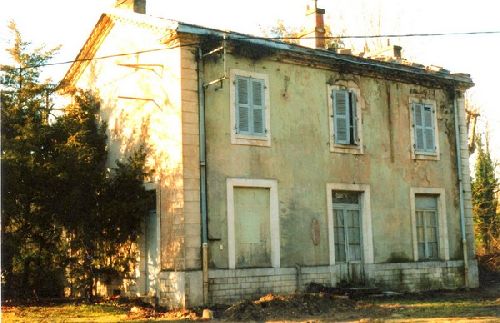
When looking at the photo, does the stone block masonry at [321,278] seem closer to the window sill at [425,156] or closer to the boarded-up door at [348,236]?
the boarded-up door at [348,236]

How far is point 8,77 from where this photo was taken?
55.4ft

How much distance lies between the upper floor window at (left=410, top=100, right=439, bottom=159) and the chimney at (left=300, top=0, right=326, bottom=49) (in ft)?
10.7

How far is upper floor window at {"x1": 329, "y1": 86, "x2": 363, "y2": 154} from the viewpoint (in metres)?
17.7

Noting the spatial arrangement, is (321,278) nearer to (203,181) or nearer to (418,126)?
(203,181)

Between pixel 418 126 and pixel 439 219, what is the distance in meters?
2.76

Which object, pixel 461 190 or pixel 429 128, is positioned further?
pixel 461 190

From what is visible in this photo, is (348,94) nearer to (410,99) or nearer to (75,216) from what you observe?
(410,99)

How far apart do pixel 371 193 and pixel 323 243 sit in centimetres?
217

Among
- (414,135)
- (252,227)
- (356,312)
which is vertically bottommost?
(356,312)

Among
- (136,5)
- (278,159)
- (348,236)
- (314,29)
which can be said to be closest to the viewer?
(278,159)

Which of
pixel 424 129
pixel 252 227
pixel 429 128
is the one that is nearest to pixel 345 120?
pixel 424 129

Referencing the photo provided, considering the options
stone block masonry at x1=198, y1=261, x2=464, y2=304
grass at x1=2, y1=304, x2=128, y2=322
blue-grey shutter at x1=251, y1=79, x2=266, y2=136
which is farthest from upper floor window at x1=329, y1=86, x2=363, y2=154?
grass at x1=2, y1=304, x2=128, y2=322

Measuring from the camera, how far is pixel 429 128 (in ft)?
64.8

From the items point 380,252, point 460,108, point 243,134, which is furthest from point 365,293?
point 460,108
